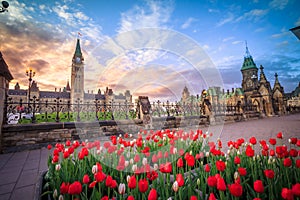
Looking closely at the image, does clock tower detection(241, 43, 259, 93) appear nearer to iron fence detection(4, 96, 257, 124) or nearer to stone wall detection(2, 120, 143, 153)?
iron fence detection(4, 96, 257, 124)

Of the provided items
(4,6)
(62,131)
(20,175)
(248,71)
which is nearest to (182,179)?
(20,175)

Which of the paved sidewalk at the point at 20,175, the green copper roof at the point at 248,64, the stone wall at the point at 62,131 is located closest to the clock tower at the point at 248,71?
the green copper roof at the point at 248,64

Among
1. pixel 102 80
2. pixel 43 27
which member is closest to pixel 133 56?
pixel 102 80

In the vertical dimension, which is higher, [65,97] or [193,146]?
[65,97]

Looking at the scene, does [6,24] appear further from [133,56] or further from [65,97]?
[65,97]

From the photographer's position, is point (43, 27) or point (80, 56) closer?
point (43, 27)

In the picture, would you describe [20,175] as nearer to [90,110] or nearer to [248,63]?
[90,110]

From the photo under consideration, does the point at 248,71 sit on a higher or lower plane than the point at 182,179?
higher

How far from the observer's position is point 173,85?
628 centimetres

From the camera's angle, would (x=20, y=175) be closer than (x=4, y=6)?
Yes

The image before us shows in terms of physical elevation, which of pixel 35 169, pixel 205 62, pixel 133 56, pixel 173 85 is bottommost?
pixel 35 169

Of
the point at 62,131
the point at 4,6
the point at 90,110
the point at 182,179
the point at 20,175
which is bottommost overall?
the point at 20,175

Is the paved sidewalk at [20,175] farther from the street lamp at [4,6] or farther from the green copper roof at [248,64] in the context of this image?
the green copper roof at [248,64]

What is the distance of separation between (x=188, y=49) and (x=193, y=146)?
11.0 ft
